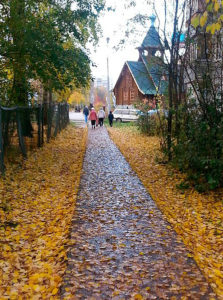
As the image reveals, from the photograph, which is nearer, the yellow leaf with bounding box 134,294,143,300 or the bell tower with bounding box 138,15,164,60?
the yellow leaf with bounding box 134,294,143,300

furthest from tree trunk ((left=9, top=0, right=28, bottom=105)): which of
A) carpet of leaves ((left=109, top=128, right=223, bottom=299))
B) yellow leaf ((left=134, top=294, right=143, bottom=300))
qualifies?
yellow leaf ((left=134, top=294, right=143, bottom=300))

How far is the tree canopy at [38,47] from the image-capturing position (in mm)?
11055

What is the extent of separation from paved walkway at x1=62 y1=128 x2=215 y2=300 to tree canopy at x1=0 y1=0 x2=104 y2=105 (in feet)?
17.5

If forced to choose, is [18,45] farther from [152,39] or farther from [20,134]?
[152,39]

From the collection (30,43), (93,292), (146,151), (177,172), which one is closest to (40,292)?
(93,292)

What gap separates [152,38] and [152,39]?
4.3 inches

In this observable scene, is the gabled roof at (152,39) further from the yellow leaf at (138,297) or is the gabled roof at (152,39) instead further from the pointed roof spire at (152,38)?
the yellow leaf at (138,297)

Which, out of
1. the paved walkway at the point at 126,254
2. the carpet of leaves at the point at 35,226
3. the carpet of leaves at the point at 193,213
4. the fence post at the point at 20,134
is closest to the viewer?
the paved walkway at the point at 126,254

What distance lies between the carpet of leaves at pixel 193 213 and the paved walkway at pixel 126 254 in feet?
0.70

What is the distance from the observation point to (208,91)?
8.62 meters

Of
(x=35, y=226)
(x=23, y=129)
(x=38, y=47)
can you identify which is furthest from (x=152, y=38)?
(x=35, y=226)

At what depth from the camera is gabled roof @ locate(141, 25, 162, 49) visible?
10898mm

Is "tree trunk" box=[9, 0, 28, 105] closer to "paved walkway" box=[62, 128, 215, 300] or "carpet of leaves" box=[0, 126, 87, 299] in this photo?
"carpet of leaves" box=[0, 126, 87, 299]

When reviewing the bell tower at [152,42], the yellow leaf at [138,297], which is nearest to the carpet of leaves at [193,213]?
the yellow leaf at [138,297]
